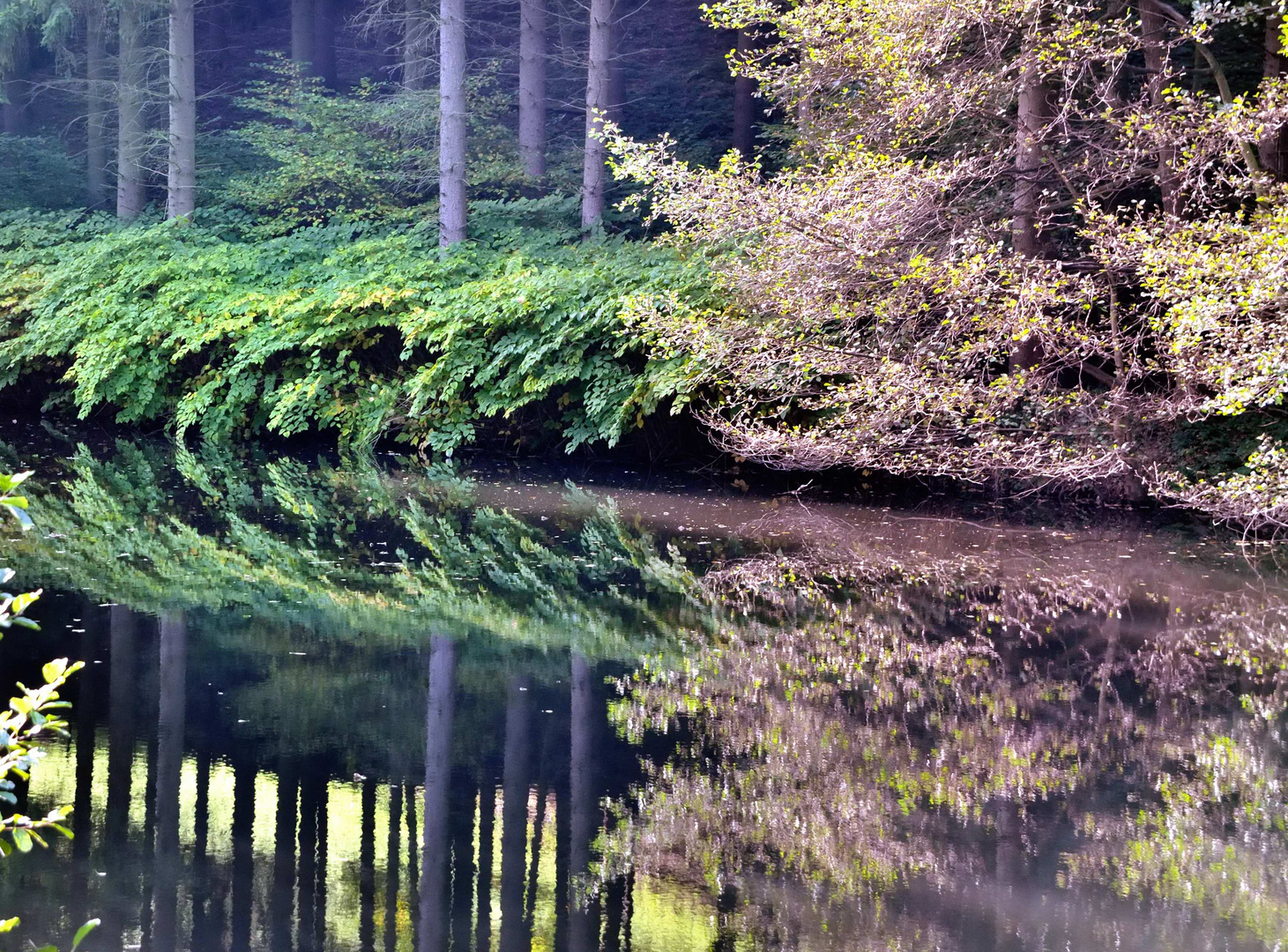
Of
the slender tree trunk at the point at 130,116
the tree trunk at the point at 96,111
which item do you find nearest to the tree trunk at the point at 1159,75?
the slender tree trunk at the point at 130,116

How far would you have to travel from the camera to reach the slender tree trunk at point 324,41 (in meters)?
27.7

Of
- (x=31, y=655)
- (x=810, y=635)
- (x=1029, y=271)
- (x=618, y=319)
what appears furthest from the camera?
(x=618, y=319)

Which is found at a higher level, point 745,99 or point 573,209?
point 745,99

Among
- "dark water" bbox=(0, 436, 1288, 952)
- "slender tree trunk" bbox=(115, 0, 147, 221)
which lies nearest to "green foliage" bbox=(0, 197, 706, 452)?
"slender tree trunk" bbox=(115, 0, 147, 221)

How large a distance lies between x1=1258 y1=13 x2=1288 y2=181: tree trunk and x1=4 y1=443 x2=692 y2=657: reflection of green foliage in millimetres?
6066

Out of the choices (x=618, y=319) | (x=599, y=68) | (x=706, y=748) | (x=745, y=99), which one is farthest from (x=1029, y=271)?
(x=745, y=99)

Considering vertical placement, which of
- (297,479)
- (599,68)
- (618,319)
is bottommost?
(297,479)

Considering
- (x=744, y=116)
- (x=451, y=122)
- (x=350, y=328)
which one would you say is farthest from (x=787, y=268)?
(x=744, y=116)

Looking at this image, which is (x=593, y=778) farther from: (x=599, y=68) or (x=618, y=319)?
(x=599, y=68)

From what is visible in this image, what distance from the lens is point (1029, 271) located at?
393 inches

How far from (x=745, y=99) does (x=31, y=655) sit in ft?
57.5

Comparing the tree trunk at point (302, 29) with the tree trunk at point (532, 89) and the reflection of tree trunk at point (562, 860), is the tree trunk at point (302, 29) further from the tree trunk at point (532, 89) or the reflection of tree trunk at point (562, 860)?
the reflection of tree trunk at point (562, 860)

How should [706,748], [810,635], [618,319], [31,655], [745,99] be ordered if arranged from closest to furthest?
[706,748] → [31,655] → [810,635] → [618,319] → [745,99]

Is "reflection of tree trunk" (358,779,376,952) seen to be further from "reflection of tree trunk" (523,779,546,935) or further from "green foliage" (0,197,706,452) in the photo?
"green foliage" (0,197,706,452)
